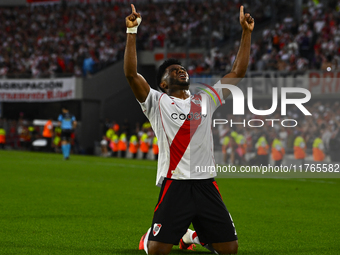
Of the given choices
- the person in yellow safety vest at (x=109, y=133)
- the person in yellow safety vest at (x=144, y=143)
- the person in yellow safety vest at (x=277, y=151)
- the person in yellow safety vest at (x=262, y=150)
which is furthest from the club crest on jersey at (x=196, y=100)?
the person in yellow safety vest at (x=109, y=133)

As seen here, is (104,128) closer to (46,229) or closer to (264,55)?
(264,55)

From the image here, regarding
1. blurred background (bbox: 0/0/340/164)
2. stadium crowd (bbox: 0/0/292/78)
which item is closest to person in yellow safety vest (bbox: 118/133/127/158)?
blurred background (bbox: 0/0/340/164)

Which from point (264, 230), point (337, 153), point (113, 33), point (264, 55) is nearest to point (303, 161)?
Answer: point (337, 153)

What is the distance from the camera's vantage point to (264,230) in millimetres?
7488

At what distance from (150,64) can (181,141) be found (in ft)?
94.1

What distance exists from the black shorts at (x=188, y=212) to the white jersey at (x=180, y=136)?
11 centimetres

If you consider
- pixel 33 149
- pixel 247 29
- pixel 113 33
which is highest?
pixel 113 33

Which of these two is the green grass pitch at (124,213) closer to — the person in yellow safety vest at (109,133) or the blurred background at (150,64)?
the blurred background at (150,64)

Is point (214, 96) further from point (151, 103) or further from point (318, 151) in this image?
point (318, 151)

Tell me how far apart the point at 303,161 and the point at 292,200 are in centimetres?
885

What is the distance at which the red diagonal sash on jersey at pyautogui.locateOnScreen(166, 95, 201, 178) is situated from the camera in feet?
18.1

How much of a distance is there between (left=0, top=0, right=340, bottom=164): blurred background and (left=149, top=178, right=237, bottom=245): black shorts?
1426 centimetres

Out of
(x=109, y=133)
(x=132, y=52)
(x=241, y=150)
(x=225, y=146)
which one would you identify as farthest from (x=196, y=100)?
(x=109, y=133)

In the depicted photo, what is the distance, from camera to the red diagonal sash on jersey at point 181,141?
553 cm
